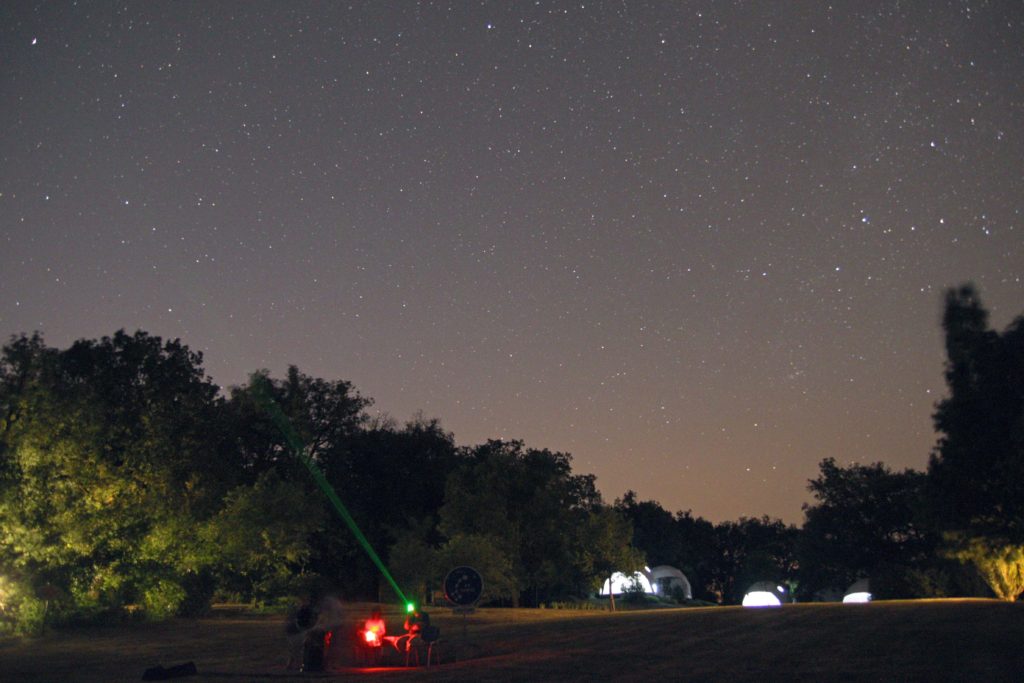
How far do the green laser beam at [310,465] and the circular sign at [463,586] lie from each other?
86.7 feet

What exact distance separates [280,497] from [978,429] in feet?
93.8

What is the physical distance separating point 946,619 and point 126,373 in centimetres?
3182

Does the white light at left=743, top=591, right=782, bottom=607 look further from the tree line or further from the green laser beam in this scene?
the green laser beam

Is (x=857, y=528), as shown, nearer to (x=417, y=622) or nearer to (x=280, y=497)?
(x=280, y=497)

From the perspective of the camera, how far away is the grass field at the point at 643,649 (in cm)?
1622

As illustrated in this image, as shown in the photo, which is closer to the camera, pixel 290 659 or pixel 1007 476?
pixel 290 659

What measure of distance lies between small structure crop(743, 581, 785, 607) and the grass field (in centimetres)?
6235

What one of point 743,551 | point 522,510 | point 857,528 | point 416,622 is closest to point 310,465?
point 522,510

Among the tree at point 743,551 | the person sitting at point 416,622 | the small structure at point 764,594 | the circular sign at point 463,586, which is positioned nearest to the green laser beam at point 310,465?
the person sitting at point 416,622

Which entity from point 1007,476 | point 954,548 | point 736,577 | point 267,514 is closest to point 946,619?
point 1007,476

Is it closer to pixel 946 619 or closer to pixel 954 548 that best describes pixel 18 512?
pixel 946 619

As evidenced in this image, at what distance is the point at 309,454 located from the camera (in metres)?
54.2

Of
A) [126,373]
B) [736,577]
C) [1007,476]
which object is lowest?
[736,577]

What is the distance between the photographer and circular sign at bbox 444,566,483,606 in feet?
62.5
